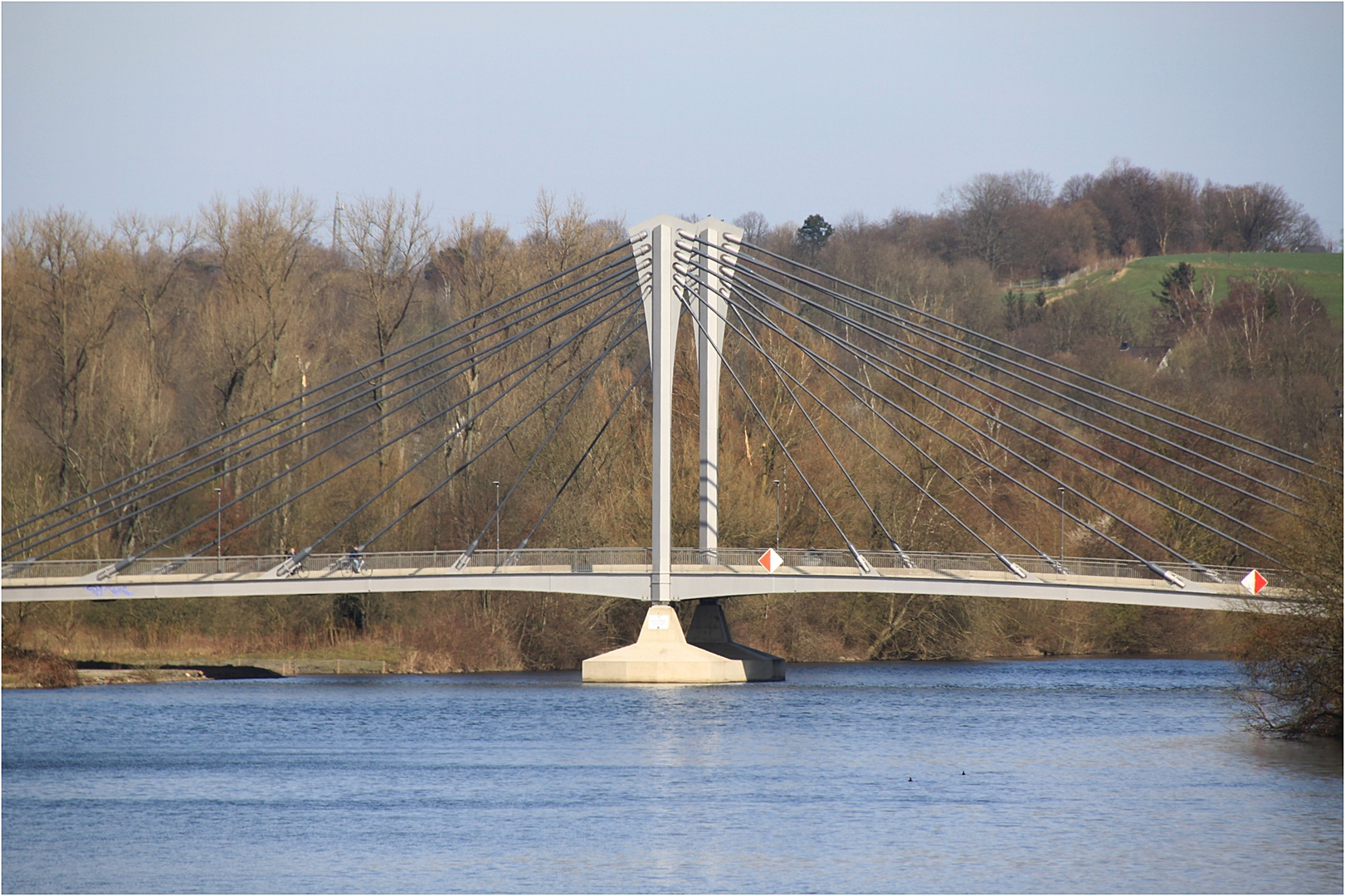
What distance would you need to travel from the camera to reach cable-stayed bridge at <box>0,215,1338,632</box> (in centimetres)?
4834

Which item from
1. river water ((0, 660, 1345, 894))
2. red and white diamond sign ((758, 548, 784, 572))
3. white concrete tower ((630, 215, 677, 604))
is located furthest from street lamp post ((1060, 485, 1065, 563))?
white concrete tower ((630, 215, 677, 604))

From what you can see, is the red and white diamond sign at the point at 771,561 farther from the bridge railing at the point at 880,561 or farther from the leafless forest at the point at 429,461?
the leafless forest at the point at 429,461

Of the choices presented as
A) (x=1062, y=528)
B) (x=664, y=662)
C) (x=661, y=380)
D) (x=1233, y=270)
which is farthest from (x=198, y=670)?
(x=1233, y=270)

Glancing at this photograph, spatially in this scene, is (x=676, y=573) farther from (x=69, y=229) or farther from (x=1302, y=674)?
(x=69, y=229)

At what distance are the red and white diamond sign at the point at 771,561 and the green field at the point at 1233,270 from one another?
5188 cm

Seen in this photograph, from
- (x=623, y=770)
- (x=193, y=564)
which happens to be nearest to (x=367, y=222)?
(x=193, y=564)

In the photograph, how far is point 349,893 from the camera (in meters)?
23.0

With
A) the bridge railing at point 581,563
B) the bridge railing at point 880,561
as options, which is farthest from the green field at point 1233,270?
the bridge railing at point 581,563

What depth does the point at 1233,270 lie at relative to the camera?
100 meters

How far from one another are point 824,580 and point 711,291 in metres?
9.69

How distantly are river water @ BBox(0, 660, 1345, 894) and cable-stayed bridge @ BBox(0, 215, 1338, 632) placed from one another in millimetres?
3536

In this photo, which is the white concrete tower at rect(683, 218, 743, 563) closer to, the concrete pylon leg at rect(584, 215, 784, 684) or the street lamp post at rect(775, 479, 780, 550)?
the concrete pylon leg at rect(584, 215, 784, 684)

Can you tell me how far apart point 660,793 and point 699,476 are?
77.3ft

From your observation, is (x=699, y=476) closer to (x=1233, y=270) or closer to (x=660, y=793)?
(x=660, y=793)
